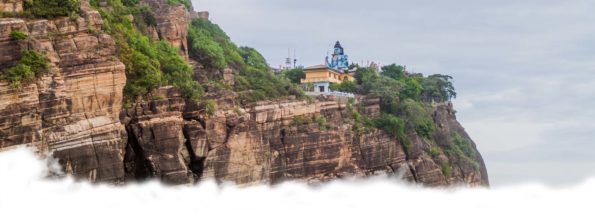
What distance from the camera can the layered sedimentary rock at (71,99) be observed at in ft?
89.5

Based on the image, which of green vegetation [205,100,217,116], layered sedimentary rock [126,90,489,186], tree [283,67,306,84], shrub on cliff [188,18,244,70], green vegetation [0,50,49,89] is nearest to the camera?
green vegetation [0,50,49,89]

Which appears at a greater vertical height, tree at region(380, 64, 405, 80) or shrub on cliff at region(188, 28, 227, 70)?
tree at region(380, 64, 405, 80)

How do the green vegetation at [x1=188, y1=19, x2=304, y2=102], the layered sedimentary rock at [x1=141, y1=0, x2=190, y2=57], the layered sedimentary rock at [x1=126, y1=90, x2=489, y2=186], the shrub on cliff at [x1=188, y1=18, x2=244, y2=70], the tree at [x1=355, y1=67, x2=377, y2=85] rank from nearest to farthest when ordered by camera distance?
the layered sedimentary rock at [x1=126, y1=90, x2=489, y2=186]
the layered sedimentary rock at [x1=141, y1=0, x2=190, y2=57]
the green vegetation at [x1=188, y1=19, x2=304, y2=102]
the shrub on cliff at [x1=188, y1=18, x2=244, y2=70]
the tree at [x1=355, y1=67, x2=377, y2=85]

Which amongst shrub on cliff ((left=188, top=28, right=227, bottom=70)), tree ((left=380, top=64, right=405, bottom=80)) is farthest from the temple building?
shrub on cliff ((left=188, top=28, right=227, bottom=70))

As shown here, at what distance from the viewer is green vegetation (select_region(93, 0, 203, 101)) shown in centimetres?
3272

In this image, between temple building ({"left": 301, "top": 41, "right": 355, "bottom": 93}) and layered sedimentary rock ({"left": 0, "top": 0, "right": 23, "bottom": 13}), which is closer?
layered sedimentary rock ({"left": 0, "top": 0, "right": 23, "bottom": 13})

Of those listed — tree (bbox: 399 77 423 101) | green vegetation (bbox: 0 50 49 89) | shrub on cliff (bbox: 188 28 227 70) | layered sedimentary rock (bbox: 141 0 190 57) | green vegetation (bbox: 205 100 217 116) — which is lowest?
green vegetation (bbox: 205 100 217 116)

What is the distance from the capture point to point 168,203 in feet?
106

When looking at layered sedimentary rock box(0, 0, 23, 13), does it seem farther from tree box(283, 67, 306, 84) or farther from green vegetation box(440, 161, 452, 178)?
tree box(283, 67, 306, 84)

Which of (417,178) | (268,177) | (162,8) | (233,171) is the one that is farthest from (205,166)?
(417,178)

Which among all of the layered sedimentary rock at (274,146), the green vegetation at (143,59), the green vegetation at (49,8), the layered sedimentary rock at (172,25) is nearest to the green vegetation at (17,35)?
the green vegetation at (49,8)

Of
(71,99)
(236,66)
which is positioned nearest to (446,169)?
(236,66)

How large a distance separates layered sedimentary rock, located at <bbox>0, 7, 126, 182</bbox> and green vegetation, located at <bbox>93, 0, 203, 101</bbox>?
1.94 meters

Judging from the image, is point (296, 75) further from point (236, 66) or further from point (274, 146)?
point (274, 146)
